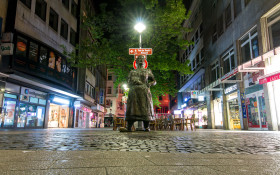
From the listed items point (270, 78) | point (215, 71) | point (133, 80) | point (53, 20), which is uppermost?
point (53, 20)

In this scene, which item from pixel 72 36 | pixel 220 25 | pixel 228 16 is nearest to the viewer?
pixel 228 16

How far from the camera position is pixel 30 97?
1762 cm

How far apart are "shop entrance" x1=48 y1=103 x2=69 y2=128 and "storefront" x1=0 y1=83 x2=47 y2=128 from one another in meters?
3.23

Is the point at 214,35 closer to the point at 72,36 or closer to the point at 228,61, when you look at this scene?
the point at 228,61

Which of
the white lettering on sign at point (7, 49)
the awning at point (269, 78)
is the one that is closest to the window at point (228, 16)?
the awning at point (269, 78)

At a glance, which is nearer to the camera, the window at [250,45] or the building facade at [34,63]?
the building facade at [34,63]

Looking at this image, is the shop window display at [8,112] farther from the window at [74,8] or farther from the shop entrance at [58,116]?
the window at [74,8]

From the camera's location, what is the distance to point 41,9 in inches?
746

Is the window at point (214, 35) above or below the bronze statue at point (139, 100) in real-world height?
above

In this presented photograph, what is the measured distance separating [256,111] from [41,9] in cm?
1950

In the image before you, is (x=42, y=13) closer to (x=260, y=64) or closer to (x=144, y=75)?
(x=144, y=75)

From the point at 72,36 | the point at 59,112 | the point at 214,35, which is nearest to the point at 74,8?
the point at 72,36

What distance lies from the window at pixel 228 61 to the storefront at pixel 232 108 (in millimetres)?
1896

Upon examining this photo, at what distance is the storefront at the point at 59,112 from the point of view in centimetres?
2255
